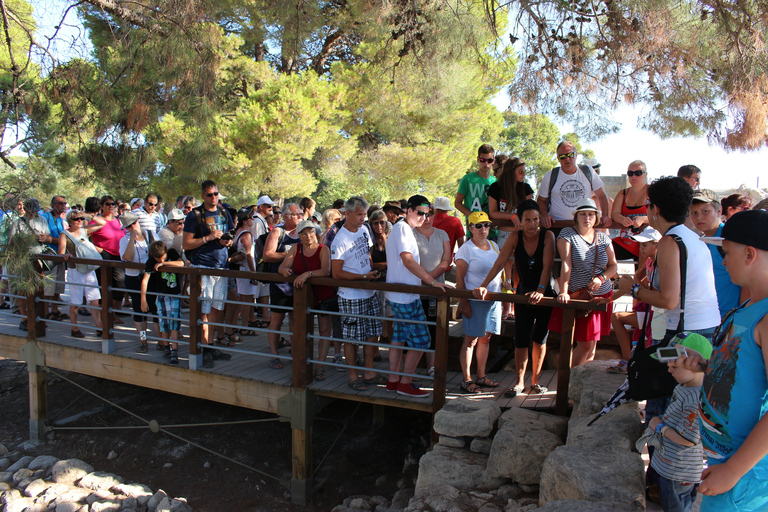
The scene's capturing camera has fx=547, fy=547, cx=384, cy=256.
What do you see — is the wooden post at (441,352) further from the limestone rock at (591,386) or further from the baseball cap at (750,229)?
the baseball cap at (750,229)

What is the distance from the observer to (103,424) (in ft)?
23.7

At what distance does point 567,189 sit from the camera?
16.6 ft

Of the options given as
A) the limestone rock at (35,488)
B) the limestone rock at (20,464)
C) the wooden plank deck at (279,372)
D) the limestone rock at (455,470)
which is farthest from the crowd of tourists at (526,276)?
the limestone rock at (35,488)

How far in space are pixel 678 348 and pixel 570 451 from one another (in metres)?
1.14

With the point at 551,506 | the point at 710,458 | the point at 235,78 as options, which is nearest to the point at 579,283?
the point at 551,506

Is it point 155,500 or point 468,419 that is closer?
point 468,419

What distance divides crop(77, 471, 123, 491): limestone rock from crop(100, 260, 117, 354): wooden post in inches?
50.3

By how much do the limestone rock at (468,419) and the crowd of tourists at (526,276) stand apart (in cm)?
51

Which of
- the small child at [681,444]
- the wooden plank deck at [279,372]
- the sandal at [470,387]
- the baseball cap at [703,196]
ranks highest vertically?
the baseball cap at [703,196]

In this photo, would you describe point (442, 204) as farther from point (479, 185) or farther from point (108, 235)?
point (108, 235)

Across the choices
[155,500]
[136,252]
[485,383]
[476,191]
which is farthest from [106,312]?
[476,191]

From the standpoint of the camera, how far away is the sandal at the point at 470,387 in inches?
180

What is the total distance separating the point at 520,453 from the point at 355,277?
199cm

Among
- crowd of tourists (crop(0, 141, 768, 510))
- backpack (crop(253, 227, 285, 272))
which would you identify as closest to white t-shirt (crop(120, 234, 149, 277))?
crowd of tourists (crop(0, 141, 768, 510))
